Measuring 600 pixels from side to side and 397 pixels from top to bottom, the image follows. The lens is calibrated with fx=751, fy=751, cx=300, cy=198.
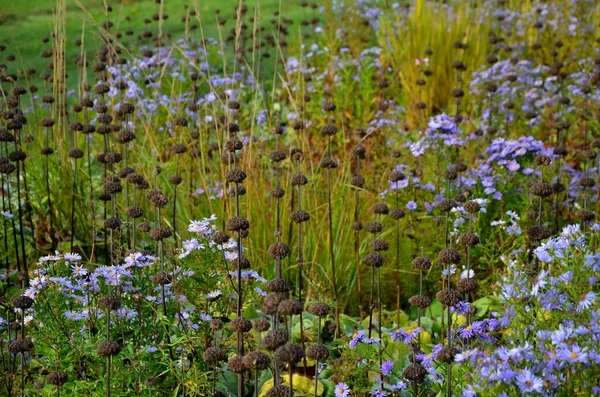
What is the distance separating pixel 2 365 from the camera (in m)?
3.01

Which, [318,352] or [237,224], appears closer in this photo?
[318,352]

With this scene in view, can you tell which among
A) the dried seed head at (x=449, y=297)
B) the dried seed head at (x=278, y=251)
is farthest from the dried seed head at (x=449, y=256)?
the dried seed head at (x=278, y=251)

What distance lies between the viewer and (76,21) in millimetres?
11133

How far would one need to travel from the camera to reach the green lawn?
332 inches

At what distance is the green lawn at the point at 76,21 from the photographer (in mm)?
8430

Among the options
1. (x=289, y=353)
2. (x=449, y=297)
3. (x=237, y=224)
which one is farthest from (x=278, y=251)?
(x=289, y=353)

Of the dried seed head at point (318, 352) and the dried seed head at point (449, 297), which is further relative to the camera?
the dried seed head at point (449, 297)

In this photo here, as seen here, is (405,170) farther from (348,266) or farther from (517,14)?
(517,14)

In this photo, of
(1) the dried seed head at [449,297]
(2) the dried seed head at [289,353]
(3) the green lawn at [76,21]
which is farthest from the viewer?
(3) the green lawn at [76,21]

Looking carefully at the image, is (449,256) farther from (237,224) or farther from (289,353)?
(289,353)

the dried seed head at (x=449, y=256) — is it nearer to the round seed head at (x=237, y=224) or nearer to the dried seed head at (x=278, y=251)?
the dried seed head at (x=278, y=251)

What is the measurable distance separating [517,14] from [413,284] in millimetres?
4584

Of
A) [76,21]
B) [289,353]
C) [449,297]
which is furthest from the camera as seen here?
[76,21]

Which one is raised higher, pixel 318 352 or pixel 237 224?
pixel 237 224
